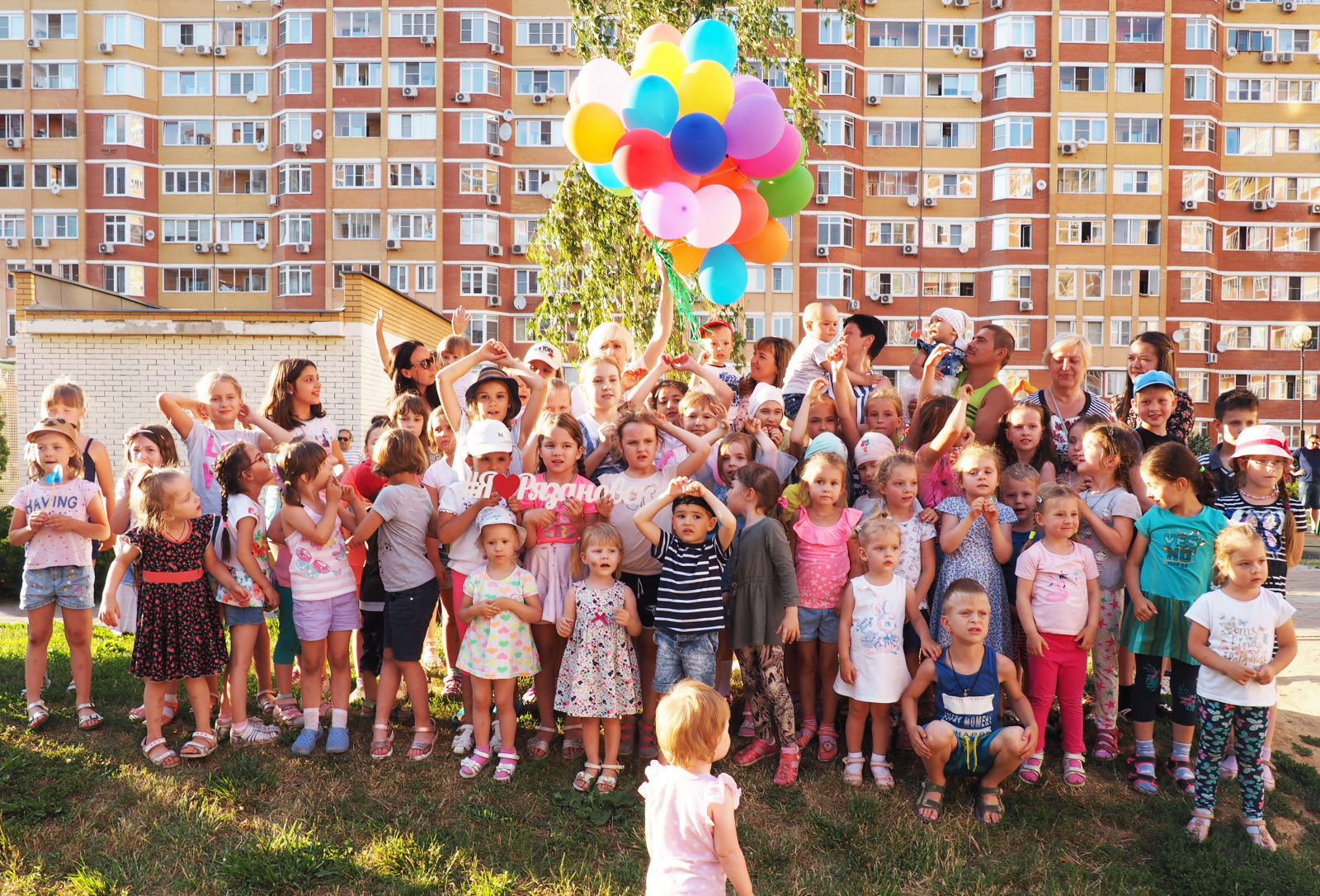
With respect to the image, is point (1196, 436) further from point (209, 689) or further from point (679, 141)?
point (209, 689)

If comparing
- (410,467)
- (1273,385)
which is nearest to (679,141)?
(410,467)

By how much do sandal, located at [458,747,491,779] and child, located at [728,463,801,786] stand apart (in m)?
1.31

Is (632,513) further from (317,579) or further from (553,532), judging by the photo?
(317,579)

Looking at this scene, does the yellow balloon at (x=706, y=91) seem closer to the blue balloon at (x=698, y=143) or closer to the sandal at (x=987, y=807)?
the blue balloon at (x=698, y=143)

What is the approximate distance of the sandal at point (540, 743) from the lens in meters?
4.77

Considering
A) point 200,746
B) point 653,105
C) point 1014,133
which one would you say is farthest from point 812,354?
point 1014,133

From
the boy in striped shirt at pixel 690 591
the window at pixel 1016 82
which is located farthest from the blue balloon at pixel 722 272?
the window at pixel 1016 82

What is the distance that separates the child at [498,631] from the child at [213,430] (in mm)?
1625

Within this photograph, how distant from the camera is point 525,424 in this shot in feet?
17.0

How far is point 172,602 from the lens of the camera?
4512 mm

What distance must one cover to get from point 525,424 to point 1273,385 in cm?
3929

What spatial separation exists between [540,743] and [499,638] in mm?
703

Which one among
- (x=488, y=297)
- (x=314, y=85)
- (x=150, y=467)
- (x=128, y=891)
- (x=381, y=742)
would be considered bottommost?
(x=128, y=891)

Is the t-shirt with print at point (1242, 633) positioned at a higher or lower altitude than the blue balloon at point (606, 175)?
lower
